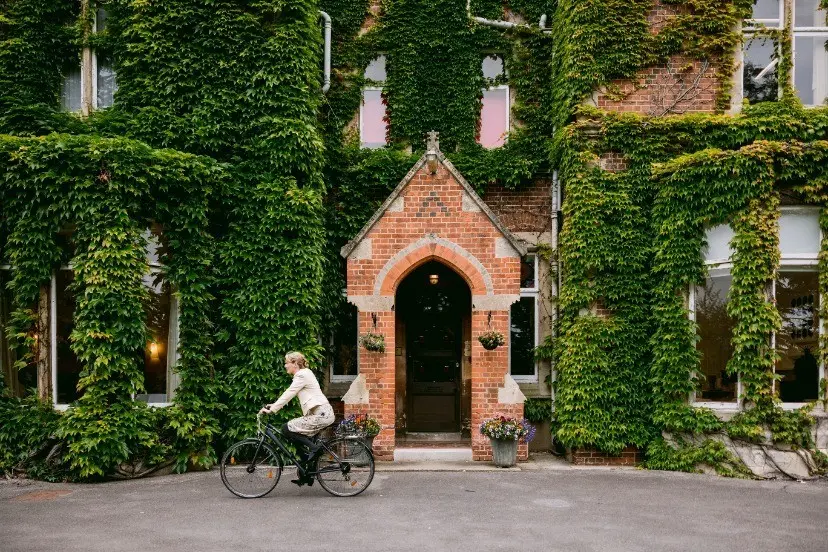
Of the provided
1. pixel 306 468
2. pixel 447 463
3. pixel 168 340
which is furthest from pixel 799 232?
pixel 168 340

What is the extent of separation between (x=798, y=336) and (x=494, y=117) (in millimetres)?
6539

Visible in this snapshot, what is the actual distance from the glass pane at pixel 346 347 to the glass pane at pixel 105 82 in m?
5.54

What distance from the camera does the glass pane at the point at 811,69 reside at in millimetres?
11203

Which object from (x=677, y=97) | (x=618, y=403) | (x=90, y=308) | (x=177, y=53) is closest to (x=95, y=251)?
(x=90, y=308)

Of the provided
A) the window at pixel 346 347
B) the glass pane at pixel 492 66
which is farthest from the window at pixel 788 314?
the window at pixel 346 347

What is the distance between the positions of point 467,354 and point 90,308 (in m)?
6.43

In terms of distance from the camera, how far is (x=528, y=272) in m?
12.7

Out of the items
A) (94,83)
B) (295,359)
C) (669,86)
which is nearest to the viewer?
(295,359)

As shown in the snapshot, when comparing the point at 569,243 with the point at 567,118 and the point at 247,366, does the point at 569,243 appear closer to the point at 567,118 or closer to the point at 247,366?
the point at 567,118

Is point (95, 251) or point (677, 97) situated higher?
point (677, 97)

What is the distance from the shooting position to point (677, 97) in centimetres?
1123

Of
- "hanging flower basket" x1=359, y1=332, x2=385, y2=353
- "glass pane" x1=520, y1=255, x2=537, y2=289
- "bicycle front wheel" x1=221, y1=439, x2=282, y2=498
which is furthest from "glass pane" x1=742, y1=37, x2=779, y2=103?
"bicycle front wheel" x1=221, y1=439, x2=282, y2=498

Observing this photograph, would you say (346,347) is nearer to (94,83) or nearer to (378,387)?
(378,387)

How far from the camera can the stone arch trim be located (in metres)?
10.8
